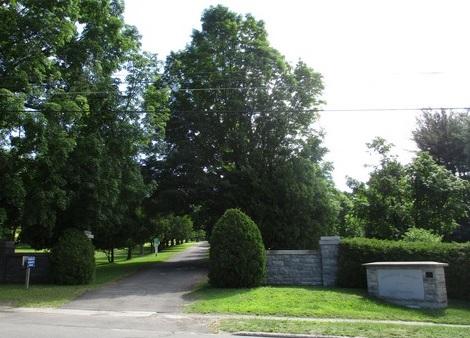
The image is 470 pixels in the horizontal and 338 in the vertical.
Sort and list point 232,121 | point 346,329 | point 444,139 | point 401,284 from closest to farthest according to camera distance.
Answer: point 346,329
point 401,284
point 232,121
point 444,139

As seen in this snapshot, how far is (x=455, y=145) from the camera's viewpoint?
3528 centimetres

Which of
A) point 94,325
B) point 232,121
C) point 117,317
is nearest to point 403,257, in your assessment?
point 117,317

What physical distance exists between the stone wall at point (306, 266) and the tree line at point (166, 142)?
5.89 metres

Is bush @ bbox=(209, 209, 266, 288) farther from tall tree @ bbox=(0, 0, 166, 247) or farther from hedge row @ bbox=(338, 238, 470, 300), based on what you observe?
tall tree @ bbox=(0, 0, 166, 247)

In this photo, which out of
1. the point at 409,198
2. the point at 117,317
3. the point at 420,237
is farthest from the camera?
the point at 409,198

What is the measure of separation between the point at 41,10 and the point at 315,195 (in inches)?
684

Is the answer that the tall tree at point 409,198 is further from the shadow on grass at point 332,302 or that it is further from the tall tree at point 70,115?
the tall tree at point 70,115

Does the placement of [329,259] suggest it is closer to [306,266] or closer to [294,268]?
[306,266]

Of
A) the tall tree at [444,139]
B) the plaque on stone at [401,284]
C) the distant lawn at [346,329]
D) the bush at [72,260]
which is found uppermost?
the tall tree at [444,139]

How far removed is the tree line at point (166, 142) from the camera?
63.1ft

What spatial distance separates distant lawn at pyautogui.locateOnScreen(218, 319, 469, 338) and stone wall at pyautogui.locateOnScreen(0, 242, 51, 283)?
13.7 metres

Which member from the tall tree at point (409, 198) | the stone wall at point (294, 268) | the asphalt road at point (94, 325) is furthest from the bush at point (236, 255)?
the tall tree at point (409, 198)

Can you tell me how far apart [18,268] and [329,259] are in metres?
14.6

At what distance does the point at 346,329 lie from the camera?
453 inches
